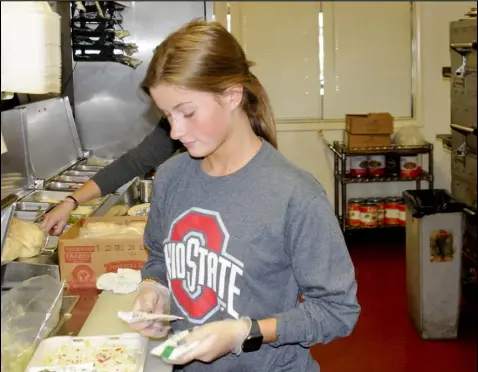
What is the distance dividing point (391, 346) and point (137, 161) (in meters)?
1.89

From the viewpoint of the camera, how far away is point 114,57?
14.9 ft

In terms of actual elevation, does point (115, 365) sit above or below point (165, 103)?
below

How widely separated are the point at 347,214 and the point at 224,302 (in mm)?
4294

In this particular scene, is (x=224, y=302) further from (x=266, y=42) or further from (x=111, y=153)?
(x=266, y=42)

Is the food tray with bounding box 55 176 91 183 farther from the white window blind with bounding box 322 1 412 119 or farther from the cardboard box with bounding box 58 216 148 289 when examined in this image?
the white window blind with bounding box 322 1 412 119

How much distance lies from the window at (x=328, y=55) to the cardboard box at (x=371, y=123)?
19.6 inches

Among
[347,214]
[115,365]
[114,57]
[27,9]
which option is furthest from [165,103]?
[347,214]

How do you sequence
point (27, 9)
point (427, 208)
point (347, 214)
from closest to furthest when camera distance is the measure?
point (27, 9), point (427, 208), point (347, 214)

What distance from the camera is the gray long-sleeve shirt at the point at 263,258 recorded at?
1.29 m

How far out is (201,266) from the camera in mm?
1383

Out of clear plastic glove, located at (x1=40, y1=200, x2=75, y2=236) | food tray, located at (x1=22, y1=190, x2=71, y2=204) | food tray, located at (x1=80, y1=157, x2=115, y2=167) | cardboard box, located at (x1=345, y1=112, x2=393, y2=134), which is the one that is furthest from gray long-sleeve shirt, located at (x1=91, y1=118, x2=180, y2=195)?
cardboard box, located at (x1=345, y1=112, x2=393, y2=134)

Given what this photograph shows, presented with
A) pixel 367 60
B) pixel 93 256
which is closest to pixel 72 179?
pixel 93 256

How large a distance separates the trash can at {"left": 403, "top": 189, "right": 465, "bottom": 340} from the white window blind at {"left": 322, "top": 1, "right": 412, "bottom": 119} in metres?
2.24

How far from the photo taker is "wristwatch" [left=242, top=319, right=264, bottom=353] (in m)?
1.27
